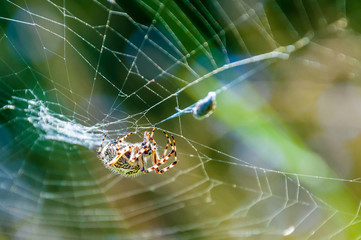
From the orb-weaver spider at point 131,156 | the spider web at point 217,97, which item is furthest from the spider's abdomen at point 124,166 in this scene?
the spider web at point 217,97

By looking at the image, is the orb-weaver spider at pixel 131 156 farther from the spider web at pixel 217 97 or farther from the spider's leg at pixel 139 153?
the spider web at pixel 217 97

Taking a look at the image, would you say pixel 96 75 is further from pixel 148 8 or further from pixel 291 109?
pixel 291 109

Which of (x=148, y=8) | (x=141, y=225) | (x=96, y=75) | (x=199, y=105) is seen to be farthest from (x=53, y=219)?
(x=199, y=105)

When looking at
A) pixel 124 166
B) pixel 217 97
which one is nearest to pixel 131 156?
pixel 124 166

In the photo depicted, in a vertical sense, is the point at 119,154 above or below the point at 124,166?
above

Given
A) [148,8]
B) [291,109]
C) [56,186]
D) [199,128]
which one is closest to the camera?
[148,8]

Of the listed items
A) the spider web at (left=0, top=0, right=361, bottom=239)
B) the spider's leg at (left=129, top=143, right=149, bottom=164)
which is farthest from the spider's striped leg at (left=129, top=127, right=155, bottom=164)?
the spider web at (left=0, top=0, right=361, bottom=239)

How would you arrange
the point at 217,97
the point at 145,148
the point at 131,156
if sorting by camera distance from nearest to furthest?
1. the point at 145,148
2. the point at 131,156
3. the point at 217,97

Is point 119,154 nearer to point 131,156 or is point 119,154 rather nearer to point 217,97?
point 131,156
